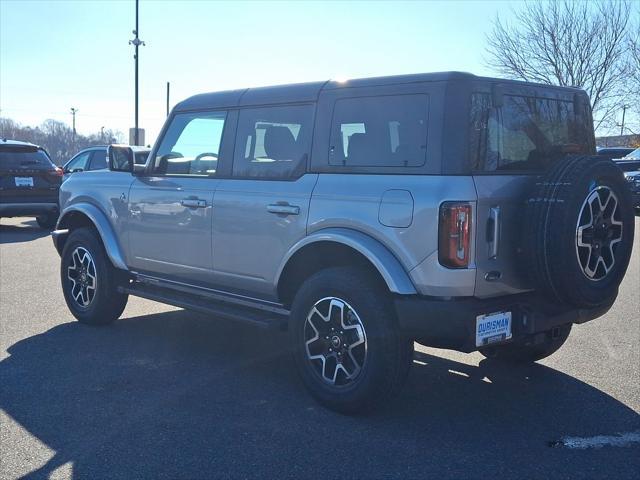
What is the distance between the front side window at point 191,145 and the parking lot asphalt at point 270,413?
58.9 inches

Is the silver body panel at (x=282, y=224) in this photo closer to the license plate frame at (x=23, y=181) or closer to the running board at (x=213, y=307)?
the running board at (x=213, y=307)

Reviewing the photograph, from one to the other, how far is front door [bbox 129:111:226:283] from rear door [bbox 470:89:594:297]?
6.98 feet

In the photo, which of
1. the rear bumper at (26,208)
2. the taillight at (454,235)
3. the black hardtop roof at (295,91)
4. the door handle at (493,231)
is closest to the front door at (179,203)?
the black hardtop roof at (295,91)

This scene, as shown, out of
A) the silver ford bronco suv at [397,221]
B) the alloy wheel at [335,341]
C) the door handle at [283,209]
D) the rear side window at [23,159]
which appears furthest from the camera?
the rear side window at [23,159]

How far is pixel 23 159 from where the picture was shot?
1359cm

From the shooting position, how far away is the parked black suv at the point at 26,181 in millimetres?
13266

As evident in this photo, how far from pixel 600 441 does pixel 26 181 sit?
12438 mm

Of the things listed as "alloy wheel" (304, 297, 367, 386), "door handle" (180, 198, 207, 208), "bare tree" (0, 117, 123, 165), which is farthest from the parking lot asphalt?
"bare tree" (0, 117, 123, 165)

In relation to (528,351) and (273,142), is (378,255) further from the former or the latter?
(528,351)

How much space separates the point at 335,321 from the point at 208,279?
139 cm

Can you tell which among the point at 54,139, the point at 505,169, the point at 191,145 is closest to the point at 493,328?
the point at 505,169

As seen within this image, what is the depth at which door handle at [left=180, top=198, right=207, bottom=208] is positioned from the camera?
16.8ft

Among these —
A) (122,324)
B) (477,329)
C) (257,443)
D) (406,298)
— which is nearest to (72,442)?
(257,443)

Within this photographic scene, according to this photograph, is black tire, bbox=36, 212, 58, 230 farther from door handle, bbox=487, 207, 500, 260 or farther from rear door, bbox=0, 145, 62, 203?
door handle, bbox=487, 207, 500, 260
